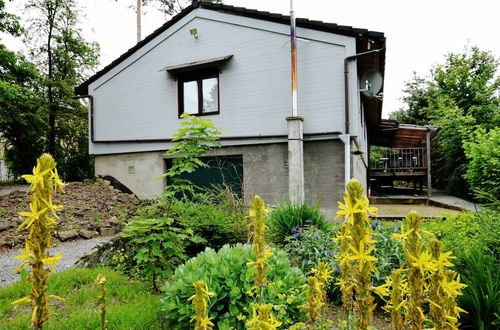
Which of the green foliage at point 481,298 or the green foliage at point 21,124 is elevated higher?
the green foliage at point 21,124

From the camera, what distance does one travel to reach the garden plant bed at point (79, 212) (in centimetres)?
647

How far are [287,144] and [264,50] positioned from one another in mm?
2980

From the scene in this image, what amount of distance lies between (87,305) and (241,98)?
7.29m

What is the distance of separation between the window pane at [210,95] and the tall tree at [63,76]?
961 centimetres

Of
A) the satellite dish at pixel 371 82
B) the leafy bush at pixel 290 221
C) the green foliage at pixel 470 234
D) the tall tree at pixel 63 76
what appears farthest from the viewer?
the tall tree at pixel 63 76

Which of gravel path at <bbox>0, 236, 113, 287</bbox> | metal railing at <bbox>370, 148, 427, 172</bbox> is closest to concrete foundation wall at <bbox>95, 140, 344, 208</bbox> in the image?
gravel path at <bbox>0, 236, 113, 287</bbox>

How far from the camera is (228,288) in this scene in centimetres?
246

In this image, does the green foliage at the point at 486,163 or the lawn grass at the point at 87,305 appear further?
the green foliage at the point at 486,163

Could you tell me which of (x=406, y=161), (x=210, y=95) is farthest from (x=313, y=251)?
(x=406, y=161)

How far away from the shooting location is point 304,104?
28.0ft

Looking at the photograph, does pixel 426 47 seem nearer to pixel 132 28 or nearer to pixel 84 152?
pixel 132 28

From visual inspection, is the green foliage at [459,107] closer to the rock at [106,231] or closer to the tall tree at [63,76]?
the rock at [106,231]

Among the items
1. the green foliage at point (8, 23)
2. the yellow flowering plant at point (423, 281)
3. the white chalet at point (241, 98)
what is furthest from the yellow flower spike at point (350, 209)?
the green foliage at point (8, 23)

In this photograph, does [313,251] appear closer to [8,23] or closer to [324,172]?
[324,172]
